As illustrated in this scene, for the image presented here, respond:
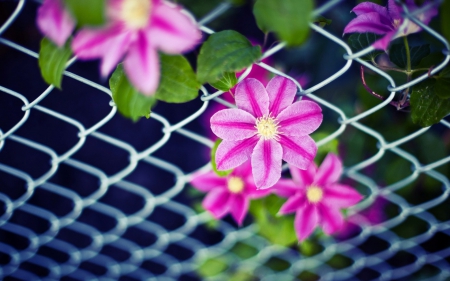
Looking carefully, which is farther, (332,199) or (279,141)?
(332,199)

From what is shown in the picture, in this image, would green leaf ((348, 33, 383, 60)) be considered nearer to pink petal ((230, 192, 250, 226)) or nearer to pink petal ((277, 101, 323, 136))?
pink petal ((277, 101, 323, 136))

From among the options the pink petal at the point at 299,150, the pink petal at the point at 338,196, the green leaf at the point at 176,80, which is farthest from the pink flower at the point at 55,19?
the pink petal at the point at 338,196

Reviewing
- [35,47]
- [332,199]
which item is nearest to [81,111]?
[35,47]

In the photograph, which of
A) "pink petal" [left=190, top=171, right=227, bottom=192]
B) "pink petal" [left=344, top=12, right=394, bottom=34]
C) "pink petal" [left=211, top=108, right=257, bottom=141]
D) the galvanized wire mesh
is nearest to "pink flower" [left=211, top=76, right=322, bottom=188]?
"pink petal" [left=211, top=108, right=257, bottom=141]

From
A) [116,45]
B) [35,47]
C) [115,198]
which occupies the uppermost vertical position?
[35,47]

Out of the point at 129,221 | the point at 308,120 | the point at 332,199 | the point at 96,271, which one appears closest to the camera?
the point at 308,120

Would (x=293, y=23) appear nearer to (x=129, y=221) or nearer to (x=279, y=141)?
(x=279, y=141)

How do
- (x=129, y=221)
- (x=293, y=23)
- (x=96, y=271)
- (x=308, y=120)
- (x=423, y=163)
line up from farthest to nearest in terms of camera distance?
(x=96, y=271) → (x=129, y=221) → (x=423, y=163) → (x=308, y=120) → (x=293, y=23)
